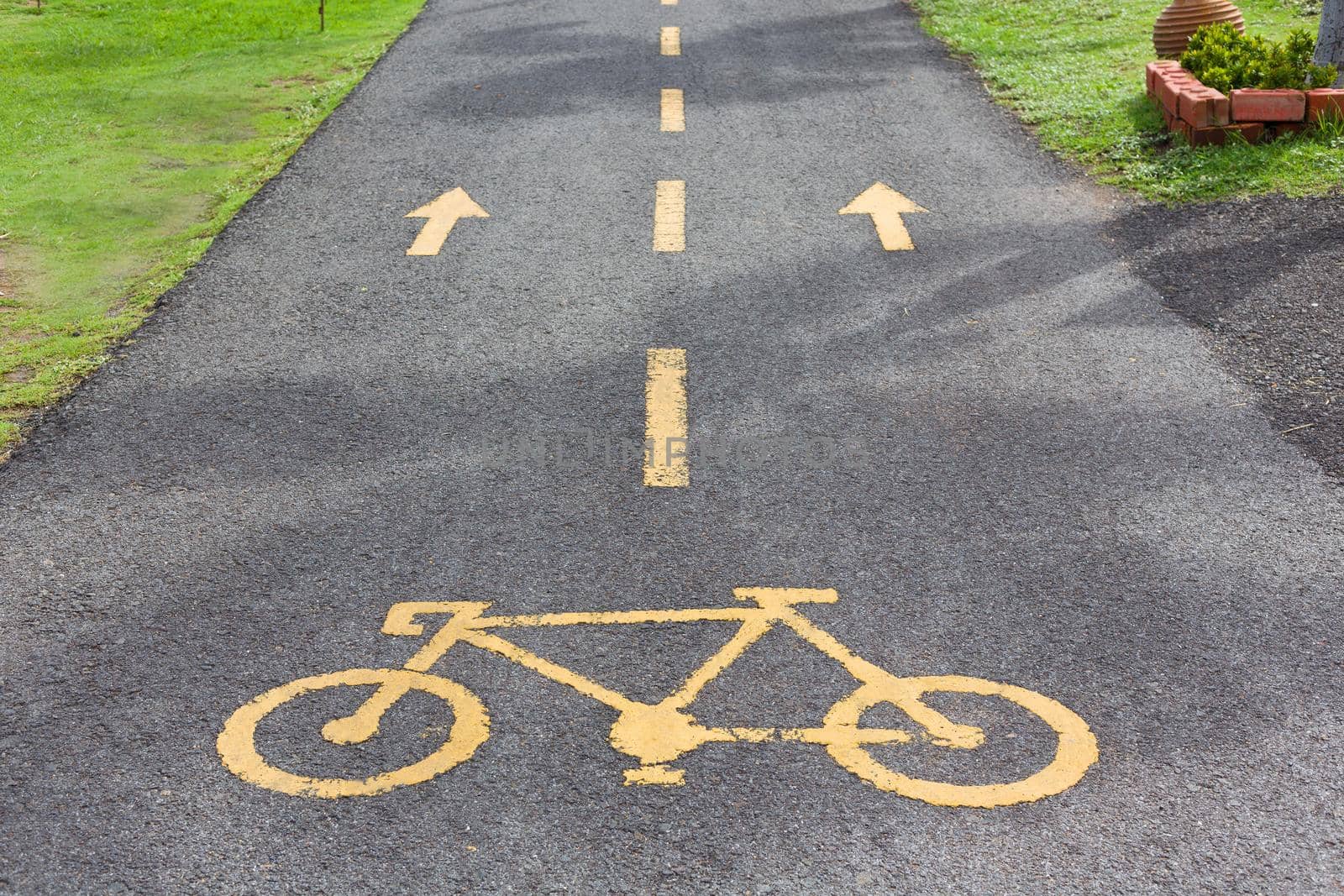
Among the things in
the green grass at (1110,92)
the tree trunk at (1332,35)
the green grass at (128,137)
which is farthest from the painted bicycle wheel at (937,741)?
the tree trunk at (1332,35)

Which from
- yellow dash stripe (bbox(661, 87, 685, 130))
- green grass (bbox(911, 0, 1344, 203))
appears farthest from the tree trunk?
yellow dash stripe (bbox(661, 87, 685, 130))

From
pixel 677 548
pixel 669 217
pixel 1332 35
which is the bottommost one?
pixel 677 548

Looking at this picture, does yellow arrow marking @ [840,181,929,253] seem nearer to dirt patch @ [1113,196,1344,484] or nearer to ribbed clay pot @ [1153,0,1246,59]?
dirt patch @ [1113,196,1344,484]

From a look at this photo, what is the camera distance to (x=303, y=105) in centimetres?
1255

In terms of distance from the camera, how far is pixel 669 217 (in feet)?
A: 30.3

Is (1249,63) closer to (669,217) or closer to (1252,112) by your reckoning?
(1252,112)

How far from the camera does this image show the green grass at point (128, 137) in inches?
307

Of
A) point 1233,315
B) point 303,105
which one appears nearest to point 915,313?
point 1233,315

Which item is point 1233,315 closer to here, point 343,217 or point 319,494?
point 319,494

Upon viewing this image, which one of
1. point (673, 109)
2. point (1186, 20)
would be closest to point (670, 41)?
point (673, 109)

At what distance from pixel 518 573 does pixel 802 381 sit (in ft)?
7.55

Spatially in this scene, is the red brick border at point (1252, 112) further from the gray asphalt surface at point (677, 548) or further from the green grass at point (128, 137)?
the green grass at point (128, 137)

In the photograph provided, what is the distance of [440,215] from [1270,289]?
581 cm

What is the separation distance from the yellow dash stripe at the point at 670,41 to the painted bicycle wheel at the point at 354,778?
36.2ft
